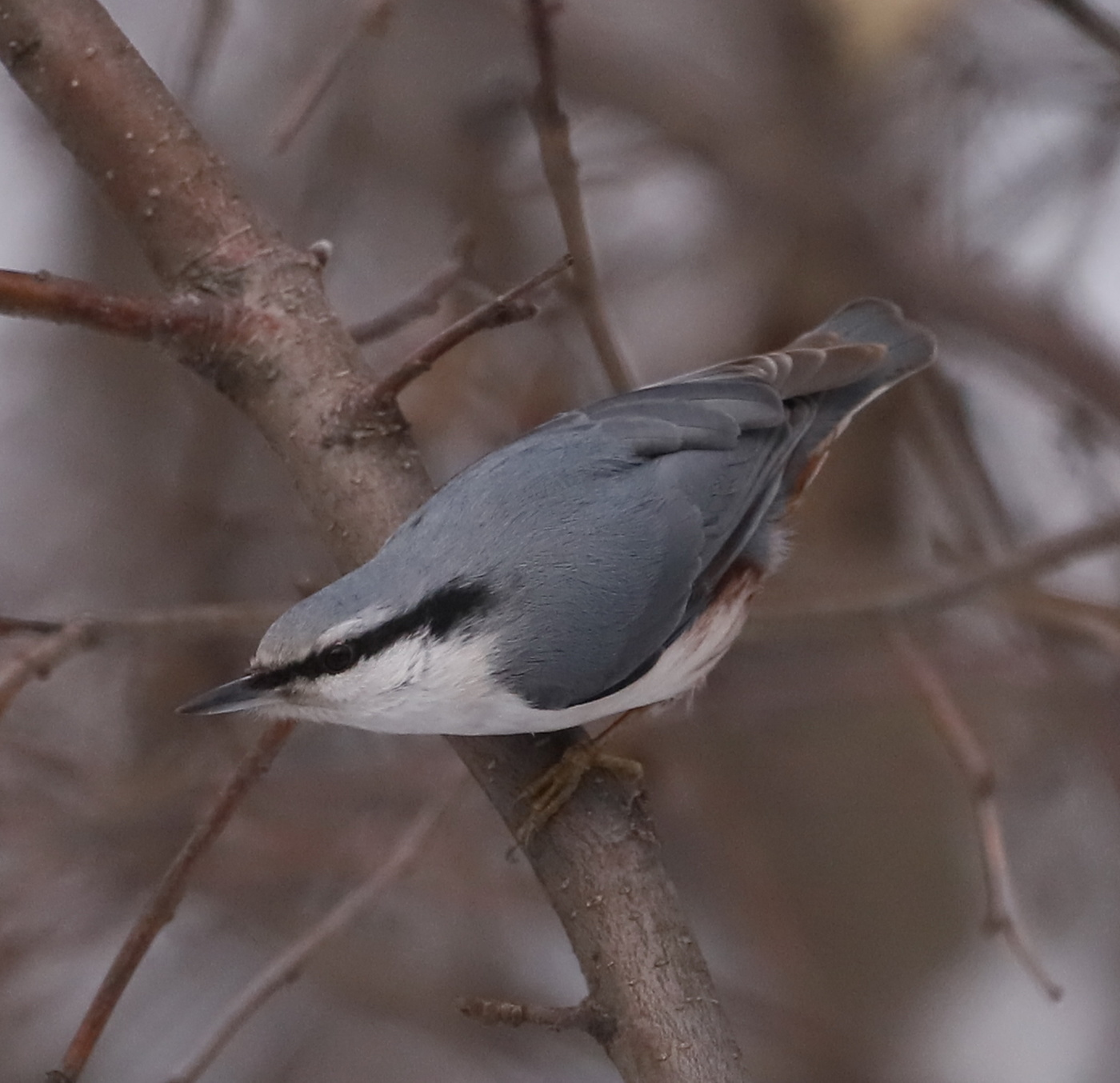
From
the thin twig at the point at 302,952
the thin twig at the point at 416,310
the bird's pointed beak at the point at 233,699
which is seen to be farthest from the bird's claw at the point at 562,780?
the thin twig at the point at 416,310

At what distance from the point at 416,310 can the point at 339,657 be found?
45 cm

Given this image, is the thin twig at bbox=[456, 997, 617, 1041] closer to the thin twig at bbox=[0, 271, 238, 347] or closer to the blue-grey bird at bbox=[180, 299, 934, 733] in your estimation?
the blue-grey bird at bbox=[180, 299, 934, 733]

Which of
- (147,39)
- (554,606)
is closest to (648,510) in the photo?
(554,606)

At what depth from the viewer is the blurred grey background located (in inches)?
101

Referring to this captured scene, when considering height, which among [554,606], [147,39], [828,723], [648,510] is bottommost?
[554,606]

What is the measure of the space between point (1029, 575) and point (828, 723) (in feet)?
6.02

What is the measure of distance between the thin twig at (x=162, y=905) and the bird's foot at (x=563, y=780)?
0.28 m

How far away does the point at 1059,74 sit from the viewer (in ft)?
9.31

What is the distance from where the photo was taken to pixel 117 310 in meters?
1.40

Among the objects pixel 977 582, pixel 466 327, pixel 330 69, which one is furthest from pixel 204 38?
pixel 977 582

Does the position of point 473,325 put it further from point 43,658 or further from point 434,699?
point 43,658

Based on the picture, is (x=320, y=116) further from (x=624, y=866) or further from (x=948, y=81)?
(x=624, y=866)

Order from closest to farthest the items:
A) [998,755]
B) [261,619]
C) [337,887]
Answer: [261,619]
[337,887]
[998,755]

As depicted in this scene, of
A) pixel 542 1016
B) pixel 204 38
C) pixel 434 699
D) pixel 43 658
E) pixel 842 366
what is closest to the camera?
pixel 542 1016
